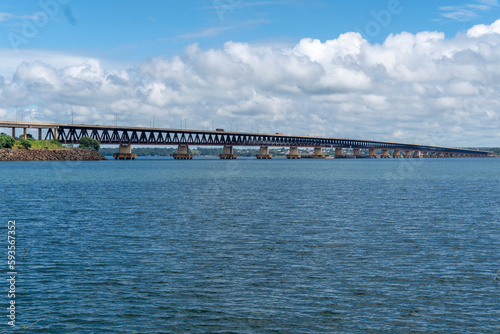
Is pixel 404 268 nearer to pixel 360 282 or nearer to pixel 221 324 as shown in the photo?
pixel 360 282

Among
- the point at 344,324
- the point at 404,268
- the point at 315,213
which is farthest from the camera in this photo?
the point at 315,213

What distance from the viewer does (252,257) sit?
3067 cm

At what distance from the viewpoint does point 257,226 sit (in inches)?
1710

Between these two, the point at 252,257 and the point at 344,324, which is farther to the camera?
the point at 252,257

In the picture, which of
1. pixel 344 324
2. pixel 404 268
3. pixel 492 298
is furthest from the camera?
pixel 404 268

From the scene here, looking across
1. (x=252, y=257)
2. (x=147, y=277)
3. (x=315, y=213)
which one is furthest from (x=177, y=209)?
(x=147, y=277)

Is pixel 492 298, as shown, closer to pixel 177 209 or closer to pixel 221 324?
pixel 221 324

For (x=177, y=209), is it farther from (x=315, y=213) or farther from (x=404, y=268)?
(x=404, y=268)

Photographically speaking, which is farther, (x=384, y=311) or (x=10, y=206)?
(x=10, y=206)

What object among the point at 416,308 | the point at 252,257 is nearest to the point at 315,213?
the point at 252,257

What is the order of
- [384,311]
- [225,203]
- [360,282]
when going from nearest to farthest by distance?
1. [384,311]
2. [360,282]
3. [225,203]

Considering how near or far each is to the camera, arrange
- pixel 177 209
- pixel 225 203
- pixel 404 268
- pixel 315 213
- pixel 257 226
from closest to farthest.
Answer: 1. pixel 404 268
2. pixel 257 226
3. pixel 315 213
4. pixel 177 209
5. pixel 225 203

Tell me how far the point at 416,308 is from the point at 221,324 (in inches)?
335

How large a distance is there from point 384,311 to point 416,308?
5.05 feet
